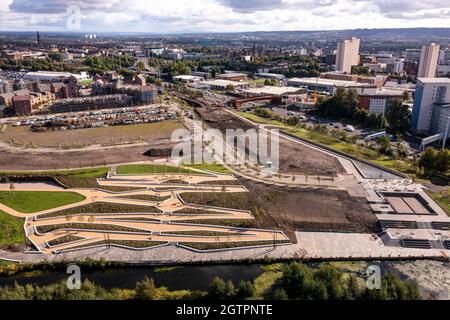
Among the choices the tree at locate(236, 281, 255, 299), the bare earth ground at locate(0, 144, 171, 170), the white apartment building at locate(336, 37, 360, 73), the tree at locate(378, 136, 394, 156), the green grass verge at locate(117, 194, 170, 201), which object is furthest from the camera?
the white apartment building at locate(336, 37, 360, 73)

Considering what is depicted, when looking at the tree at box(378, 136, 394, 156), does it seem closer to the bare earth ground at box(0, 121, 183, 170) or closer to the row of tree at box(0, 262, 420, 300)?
the bare earth ground at box(0, 121, 183, 170)

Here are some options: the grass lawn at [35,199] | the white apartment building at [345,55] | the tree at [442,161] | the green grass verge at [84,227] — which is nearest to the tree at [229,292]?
the green grass verge at [84,227]

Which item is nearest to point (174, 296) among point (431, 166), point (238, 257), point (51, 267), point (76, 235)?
point (238, 257)

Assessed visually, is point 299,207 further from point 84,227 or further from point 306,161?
point 84,227

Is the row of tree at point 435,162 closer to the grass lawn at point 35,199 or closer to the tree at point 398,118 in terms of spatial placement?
the tree at point 398,118

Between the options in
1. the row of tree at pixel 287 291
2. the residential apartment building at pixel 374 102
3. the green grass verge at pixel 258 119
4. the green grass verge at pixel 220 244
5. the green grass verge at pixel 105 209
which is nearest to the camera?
the row of tree at pixel 287 291

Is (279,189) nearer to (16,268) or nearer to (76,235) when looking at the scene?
(76,235)

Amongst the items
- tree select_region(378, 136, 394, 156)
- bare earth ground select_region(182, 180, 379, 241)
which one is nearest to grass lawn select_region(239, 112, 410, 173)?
tree select_region(378, 136, 394, 156)
